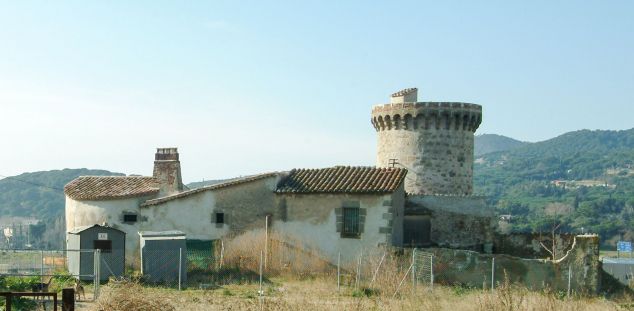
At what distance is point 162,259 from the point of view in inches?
1012

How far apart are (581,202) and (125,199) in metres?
162

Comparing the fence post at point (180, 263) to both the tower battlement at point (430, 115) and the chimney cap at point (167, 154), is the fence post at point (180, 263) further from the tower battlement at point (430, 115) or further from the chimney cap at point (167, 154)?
the tower battlement at point (430, 115)

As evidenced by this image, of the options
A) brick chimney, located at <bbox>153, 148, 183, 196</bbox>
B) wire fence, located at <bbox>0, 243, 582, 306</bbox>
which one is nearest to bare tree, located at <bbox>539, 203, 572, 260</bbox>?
wire fence, located at <bbox>0, 243, 582, 306</bbox>

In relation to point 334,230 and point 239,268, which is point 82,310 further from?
point 334,230

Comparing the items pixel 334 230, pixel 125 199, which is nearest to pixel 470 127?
pixel 334 230

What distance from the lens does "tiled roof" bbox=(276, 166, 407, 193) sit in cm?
2852

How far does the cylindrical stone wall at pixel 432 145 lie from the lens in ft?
109

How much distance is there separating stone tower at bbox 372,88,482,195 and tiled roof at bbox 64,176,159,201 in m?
10.4

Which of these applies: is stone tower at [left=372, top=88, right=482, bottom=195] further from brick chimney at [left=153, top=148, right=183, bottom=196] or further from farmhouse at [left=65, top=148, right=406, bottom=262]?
brick chimney at [left=153, top=148, right=183, bottom=196]

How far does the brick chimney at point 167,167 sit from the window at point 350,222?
862 centimetres

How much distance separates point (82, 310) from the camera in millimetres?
19234

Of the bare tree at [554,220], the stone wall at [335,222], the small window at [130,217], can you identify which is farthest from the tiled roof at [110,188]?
the bare tree at [554,220]

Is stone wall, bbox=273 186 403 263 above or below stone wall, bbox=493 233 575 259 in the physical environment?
above

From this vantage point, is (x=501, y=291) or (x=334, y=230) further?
(x=334, y=230)
